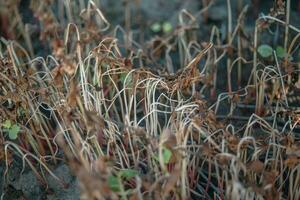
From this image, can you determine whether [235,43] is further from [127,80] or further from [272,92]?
[127,80]

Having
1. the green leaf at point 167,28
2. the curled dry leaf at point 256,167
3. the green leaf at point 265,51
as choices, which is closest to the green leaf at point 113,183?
the curled dry leaf at point 256,167

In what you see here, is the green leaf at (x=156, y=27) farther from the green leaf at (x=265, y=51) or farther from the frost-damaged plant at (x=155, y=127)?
the green leaf at (x=265, y=51)

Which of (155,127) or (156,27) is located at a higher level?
(156,27)

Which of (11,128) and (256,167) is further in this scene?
(11,128)

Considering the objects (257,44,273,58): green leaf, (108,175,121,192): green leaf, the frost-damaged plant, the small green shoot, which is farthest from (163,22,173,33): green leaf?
(108,175,121,192): green leaf

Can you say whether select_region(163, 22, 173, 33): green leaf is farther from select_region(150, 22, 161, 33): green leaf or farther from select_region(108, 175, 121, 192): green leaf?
select_region(108, 175, 121, 192): green leaf

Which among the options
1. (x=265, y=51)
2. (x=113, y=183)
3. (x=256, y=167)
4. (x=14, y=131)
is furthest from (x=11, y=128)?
(x=265, y=51)

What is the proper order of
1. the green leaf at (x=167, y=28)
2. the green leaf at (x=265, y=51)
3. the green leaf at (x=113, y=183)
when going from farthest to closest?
1. the green leaf at (x=167, y=28)
2. the green leaf at (x=265, y=51)
3. the green leaf at (x=113, y=183)

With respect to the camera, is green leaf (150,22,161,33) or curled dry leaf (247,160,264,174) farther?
green leaf (150,22,161,33)

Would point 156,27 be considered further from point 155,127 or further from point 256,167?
point 256,167

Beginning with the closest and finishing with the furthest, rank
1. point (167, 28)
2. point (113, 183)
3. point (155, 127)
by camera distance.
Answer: point (113, 183) → point (155, 127) → point (167, 28)

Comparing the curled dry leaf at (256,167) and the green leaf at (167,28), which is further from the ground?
the green leaf at (167,28)
